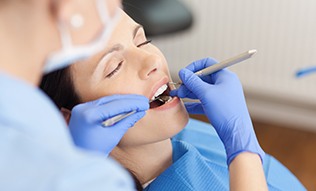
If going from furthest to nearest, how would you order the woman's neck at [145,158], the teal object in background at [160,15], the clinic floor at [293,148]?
the clinic floor at [293,148] → the teal object in background at [160,15] → the woman's neck at [145,158]

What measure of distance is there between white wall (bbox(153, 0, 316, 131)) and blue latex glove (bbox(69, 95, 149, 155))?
4.88 feet

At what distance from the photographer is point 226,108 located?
1437 mm

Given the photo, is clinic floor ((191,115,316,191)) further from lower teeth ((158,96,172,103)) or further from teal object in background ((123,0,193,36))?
lower teeth ((158,96,172,103))

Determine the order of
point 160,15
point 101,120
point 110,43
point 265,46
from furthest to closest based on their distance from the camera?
point 265,46 < point 160,15 < point 110,43 < point 101,120

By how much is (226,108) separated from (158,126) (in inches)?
6.4

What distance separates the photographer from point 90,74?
1430 mm

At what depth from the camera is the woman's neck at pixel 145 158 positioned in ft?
4.99

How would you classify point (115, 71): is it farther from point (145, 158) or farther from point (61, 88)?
point (145, 158)

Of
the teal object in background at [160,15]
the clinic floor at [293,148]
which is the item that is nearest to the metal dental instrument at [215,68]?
the teal object in background at [160,15]

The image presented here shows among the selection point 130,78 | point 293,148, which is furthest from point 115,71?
point 293,148

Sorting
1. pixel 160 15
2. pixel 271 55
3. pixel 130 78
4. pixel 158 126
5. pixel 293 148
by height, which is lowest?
→ pixel 293 148

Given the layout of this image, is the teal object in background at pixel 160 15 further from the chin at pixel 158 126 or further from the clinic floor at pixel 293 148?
the chin at pixel 158 126

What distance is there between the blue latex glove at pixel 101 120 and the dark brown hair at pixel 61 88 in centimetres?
12

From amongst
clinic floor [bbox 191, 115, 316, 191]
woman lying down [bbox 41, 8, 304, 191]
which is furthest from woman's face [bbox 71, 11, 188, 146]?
clinic floor [bbox 191, 115, 316, 191]
